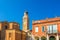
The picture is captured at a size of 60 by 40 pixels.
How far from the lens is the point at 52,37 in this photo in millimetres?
54781

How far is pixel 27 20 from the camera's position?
64812 mm

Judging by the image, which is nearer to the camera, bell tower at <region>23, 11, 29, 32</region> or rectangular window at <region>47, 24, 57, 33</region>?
rectangular window at <region>47, 24, 57, 33</region>

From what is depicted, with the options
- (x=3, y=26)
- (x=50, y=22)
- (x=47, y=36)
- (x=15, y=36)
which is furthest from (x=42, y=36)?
(x=3, y=26)

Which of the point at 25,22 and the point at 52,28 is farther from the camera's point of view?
the point at 25,22

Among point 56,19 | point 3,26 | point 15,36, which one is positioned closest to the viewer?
point 15,36

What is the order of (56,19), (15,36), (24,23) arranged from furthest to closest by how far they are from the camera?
(24,23) < (56,19) < (15,36)

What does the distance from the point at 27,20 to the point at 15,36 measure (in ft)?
50.4

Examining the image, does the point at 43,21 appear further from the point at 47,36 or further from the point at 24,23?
the point at 24,23

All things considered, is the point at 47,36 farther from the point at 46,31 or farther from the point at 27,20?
the point at 27,20

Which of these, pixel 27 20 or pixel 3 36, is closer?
pixel 3 36

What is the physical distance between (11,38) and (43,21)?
484 inches

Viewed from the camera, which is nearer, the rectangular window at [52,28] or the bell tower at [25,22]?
the rectangular window at [52,28]

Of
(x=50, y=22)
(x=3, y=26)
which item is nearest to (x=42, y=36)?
(x=50, y=22)

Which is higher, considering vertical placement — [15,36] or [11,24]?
[11,24]
